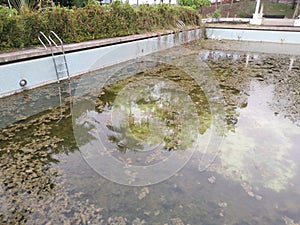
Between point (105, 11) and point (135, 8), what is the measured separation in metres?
1.83

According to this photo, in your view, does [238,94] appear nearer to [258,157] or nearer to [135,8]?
[258,157]

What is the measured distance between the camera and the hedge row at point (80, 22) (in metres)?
4.87

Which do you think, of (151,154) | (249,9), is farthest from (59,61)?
(249,9)

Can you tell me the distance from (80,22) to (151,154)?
475 centimetres

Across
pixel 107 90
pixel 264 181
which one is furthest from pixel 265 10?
pixel 264 181

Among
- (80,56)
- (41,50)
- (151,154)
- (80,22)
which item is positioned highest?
(80,22)

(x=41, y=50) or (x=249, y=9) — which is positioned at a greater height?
(x=249, y=9)

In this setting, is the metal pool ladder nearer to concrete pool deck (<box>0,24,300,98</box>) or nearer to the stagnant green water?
concrete pool deck (<box>0,24,300,98</box>)

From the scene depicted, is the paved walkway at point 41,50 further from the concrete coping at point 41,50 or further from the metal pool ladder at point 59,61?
the metal pool ladder at point 59,61

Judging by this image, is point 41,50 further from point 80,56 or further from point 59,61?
point 80,56

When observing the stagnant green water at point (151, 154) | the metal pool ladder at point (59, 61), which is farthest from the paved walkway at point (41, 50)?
the stagnant green water at point (151, 154)

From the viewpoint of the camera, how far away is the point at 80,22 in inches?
248

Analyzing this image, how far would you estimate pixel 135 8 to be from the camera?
8.60m

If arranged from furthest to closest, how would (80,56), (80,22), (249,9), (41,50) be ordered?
1. (249,9)
2. (80,22)
3. (80,56)
4. (41,50)
